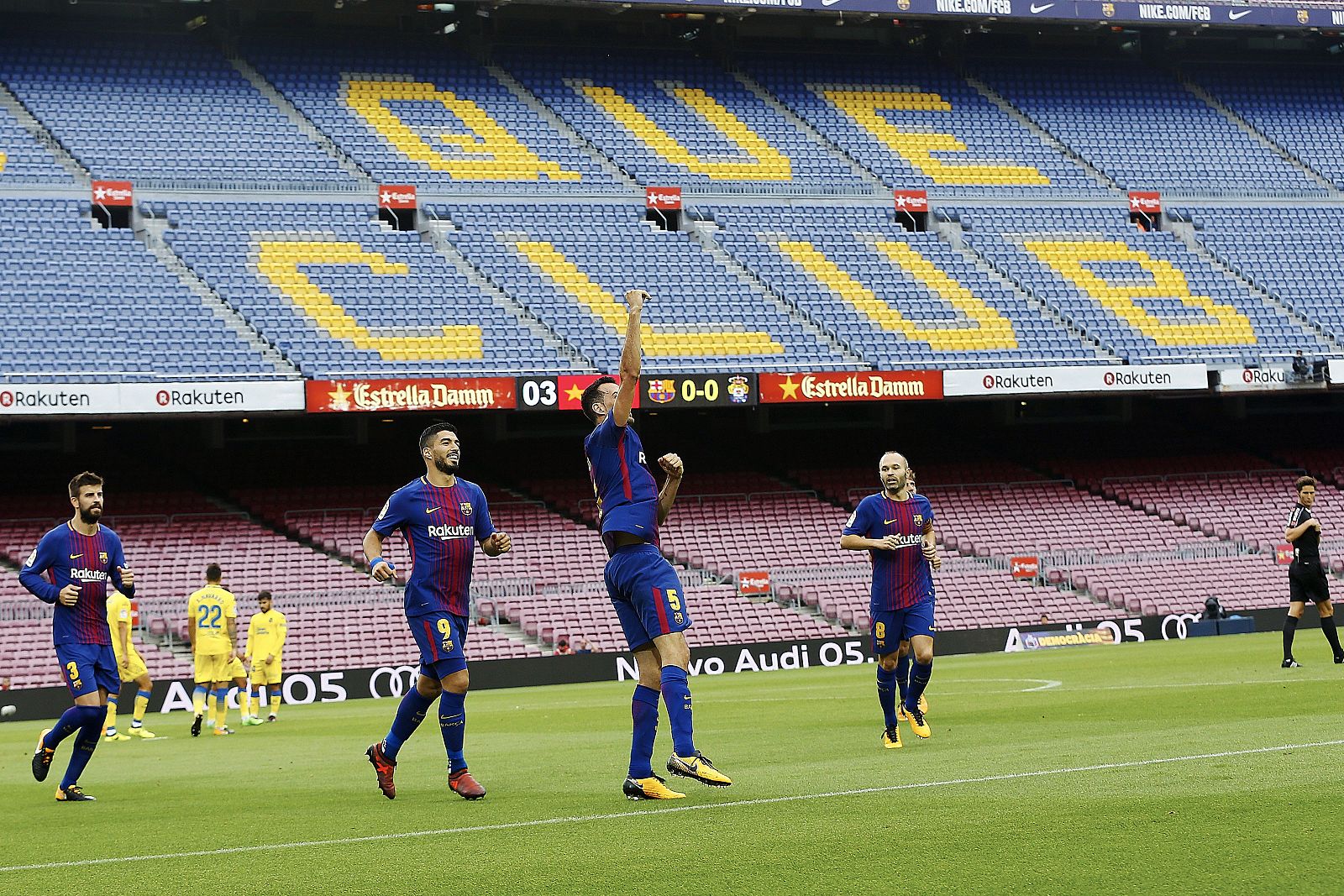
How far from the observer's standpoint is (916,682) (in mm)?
14289

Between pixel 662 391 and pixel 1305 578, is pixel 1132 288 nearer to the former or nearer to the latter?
pixel 662 391

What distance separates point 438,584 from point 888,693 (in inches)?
182

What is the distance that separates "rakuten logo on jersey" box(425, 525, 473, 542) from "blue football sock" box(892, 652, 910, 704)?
5.08m

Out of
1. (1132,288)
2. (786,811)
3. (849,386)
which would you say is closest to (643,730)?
(786,811)

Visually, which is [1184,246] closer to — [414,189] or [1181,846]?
[414,189]

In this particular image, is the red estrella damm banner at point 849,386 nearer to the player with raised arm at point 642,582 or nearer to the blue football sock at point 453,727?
the blue football sock at point 453,727

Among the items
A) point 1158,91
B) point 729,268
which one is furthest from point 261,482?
point 1158,91

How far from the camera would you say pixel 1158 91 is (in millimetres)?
53344

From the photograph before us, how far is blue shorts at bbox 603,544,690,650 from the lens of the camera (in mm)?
10047

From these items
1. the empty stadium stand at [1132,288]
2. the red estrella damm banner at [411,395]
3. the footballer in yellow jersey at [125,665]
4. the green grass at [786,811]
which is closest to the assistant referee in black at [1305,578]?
the green grass at [786,811]

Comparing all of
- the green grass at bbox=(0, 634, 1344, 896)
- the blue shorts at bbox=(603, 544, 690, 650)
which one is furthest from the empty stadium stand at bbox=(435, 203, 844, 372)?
the blue shorts at bbox=(603, 544, 690, 650)

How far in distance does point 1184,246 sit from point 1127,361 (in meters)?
7.88

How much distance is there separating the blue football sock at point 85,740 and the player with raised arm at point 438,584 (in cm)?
271

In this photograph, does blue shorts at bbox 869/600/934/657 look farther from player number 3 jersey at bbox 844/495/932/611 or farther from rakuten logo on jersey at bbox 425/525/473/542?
rakuten logo on jersey at bbox 425/525/473/542
